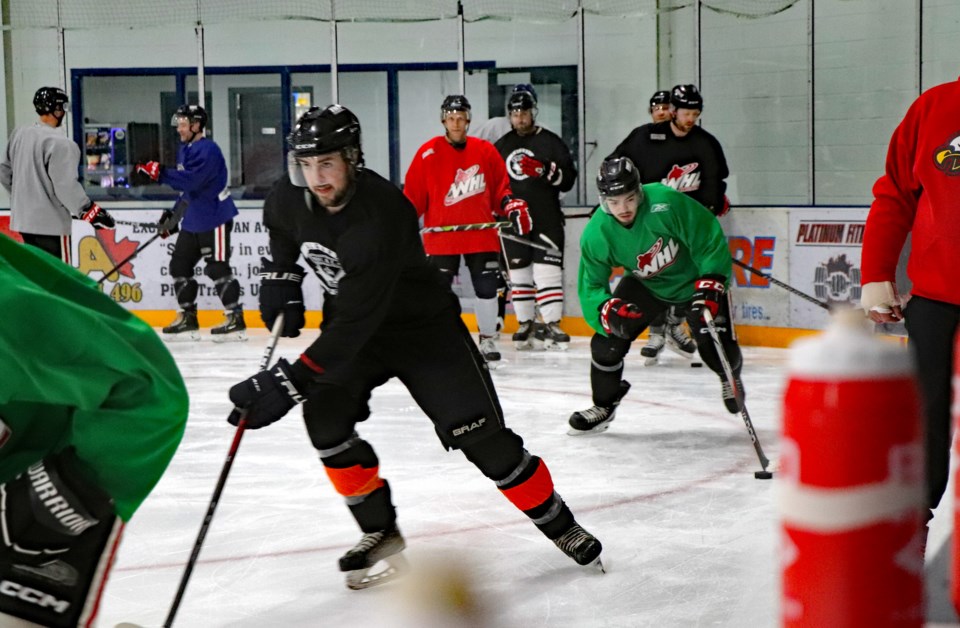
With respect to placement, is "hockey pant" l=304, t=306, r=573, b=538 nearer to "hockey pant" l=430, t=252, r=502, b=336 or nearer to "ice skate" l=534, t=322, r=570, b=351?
"hockey pant" l=430, t=252, r=502, b=336

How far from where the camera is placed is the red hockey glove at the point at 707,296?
13.0ft

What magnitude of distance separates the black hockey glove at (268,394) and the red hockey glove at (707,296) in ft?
6.33

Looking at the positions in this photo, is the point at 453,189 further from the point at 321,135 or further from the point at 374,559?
the point at 321,135

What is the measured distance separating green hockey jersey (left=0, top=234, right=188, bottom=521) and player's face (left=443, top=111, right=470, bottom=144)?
15.3ft

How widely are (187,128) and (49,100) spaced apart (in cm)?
94

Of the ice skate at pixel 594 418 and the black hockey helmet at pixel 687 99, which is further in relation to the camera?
the black hockey helmet at pixel 687 99

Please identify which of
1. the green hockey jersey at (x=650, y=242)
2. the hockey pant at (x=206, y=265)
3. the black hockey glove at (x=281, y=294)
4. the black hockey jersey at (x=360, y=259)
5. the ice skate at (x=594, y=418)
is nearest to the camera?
the black hockey jersey at (x=360, y=259)

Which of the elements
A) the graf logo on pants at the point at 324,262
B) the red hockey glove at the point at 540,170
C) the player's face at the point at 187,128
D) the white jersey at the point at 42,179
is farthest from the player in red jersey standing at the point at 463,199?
the graf logo on pants at the point at 324,262

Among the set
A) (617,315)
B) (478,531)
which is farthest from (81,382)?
(617,315)

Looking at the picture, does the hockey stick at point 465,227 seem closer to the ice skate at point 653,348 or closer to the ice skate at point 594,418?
the ice skate at point 653,348

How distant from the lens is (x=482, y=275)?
6.16 meters

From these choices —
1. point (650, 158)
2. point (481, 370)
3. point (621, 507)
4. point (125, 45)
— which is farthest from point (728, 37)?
point (481, 370)

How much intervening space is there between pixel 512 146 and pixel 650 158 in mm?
799

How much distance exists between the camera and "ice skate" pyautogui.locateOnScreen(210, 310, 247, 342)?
23.9ft
